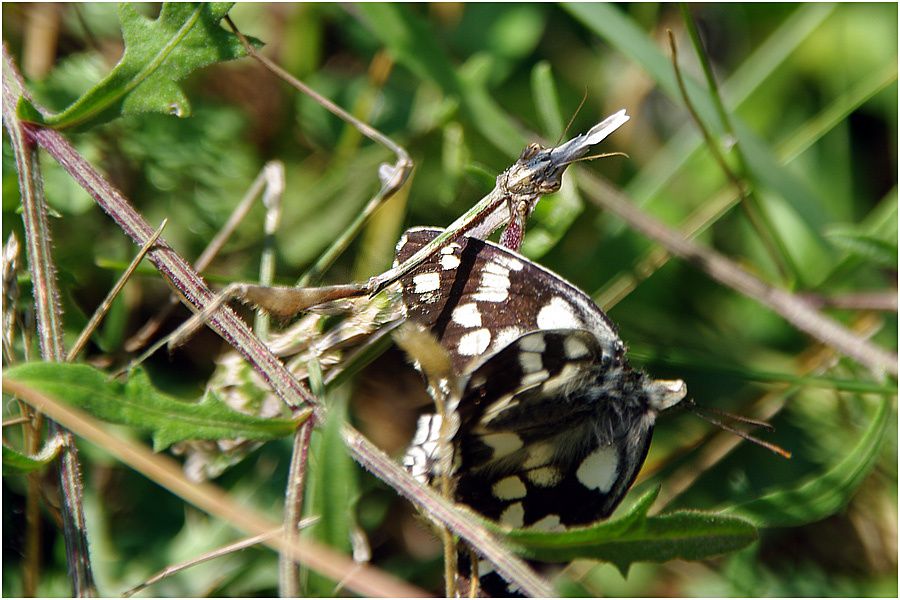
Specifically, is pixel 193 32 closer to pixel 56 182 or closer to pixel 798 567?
pixel 56 182

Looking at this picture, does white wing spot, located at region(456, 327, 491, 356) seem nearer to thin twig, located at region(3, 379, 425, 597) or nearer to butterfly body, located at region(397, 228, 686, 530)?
butterfly body, located at region(397, 228, 686, 530)

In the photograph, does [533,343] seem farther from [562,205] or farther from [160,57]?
[160,57]

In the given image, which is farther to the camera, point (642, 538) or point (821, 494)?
point (821, 494)

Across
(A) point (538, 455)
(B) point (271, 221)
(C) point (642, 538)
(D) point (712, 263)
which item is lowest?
(C) point (642, 538)

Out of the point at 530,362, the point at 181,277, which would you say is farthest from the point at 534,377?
the point at 181,277

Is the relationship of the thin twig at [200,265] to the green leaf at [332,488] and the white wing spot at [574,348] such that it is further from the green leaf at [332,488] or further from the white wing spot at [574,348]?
the white wing spot at [574,348]

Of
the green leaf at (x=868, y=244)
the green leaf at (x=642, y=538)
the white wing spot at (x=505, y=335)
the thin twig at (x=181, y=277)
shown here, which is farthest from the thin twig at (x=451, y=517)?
the green leaf at (x=868, y=244)
